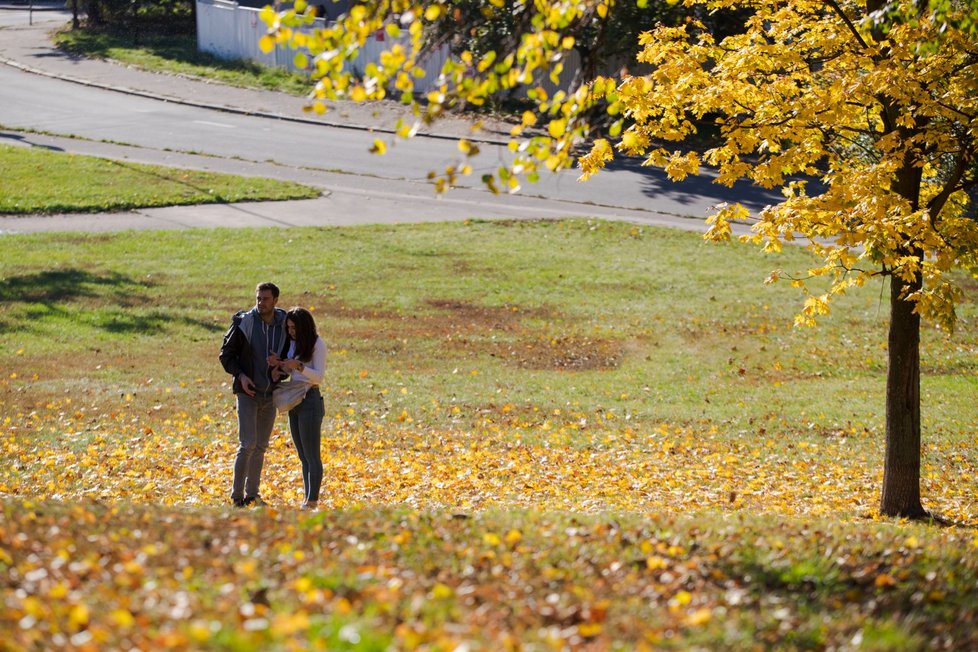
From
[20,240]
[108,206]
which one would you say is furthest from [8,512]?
[108,206]

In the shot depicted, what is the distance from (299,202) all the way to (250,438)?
16794 millimetres

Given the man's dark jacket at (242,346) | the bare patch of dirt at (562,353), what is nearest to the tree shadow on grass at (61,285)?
the bare patch of dirt at (562,353)

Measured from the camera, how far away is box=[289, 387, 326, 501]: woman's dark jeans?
30.3 ft

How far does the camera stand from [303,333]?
9.06 metres

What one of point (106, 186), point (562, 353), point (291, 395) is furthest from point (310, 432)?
point (106, 186)

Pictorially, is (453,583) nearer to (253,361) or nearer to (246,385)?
(246,385)

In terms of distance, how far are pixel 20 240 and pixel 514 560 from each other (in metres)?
18.5

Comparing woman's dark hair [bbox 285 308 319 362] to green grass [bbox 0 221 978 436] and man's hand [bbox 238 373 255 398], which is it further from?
green grass [bbox 0 221 978 436]

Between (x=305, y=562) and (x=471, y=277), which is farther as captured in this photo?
(x=471, y=277)

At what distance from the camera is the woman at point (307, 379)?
9055 mm

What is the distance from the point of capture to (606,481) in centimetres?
1141

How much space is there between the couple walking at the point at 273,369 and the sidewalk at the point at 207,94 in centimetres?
2150

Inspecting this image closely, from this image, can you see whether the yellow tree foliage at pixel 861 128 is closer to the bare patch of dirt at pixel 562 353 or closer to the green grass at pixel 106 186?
the bare patch of dirt at pixel 562 353

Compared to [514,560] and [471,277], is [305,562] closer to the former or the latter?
[514,560]
